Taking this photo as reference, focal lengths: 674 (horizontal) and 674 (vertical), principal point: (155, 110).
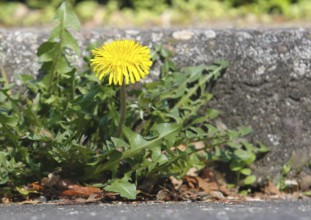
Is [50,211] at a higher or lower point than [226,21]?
lower

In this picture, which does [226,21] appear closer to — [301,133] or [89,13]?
[89,13]

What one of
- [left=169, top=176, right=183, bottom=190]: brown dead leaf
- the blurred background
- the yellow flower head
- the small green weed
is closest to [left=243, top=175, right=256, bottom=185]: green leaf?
the small green weed

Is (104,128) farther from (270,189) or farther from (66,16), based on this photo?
(270,189)

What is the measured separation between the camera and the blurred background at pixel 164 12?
474cm

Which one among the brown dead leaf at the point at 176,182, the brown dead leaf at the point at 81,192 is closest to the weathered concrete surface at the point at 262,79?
the brown dead leaf at the point at 176,182

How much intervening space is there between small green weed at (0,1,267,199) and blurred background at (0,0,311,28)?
153 centimetres

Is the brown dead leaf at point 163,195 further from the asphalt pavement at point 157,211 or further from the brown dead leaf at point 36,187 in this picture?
the brown dead leaf at point 36,187

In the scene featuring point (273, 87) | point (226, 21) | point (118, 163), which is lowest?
point (118, 163)

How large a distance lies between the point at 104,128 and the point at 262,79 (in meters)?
0.81

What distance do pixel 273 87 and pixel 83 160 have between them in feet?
3.34

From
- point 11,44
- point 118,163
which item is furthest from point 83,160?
point 11,44

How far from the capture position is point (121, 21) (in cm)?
488

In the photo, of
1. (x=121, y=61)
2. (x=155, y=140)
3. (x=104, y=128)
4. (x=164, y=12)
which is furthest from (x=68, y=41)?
(x=164, y=12)

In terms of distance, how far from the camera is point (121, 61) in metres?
2.58
